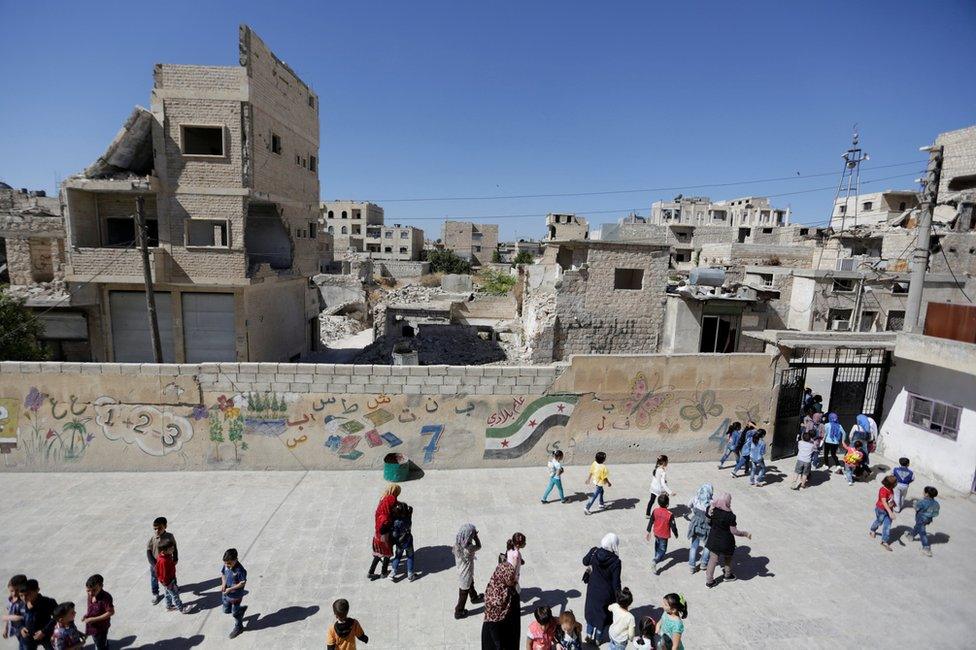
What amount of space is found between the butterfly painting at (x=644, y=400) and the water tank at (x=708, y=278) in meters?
11.4

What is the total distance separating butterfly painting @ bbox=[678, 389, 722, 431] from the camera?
11.6 meters

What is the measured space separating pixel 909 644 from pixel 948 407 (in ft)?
23.0

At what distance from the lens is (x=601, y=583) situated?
5.97 m

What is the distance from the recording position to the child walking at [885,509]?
8.52 metres

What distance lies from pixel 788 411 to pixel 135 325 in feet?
73.3

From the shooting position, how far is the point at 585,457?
1146cm

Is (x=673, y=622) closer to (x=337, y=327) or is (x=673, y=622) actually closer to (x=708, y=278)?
(x=708, y=278)

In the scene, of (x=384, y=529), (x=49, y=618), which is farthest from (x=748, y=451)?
(x=49, y=618)

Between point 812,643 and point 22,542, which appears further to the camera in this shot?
point 22,542

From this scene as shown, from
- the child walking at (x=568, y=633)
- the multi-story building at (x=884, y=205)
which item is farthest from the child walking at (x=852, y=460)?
the multi-story building at (x=884, y=205)

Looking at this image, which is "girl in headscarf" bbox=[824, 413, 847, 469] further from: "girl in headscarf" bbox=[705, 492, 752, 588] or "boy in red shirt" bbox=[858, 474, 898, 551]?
"girl in headscarf" bbox=[705, 492, 752, 588]

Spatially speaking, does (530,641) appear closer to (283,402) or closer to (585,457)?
(585,457)

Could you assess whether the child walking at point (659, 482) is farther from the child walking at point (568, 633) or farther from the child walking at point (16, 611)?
the child walking at point (16, 611)

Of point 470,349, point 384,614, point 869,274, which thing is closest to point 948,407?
point 384,614
